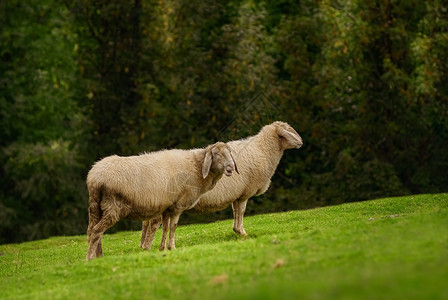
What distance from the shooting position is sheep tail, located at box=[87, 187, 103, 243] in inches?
629

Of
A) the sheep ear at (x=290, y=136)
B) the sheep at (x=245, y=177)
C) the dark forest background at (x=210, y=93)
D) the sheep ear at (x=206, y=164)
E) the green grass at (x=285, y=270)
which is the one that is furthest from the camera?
the dark forest background at (x=210, y=93)

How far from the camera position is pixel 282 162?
132 feet

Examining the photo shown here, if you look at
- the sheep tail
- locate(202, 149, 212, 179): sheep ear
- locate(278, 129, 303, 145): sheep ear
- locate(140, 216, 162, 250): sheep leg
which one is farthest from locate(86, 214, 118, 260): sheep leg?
locate(278, 129, 303, 145): sheep ear

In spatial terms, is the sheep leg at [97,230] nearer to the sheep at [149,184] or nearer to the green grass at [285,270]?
the sheep at [149,184]

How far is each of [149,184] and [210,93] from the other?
23.4 m

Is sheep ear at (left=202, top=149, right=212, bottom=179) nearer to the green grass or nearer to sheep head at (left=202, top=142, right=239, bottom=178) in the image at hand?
sheep head at (left=202, top=142, right=239, bottom=178)

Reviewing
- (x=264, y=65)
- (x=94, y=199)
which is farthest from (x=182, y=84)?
(x=94, y=199)

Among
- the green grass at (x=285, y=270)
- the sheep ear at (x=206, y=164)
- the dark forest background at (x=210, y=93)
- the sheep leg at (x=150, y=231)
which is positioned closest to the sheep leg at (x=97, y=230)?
the green grass at (x=285, y=270)

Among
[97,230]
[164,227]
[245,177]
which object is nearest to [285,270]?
[97,230]

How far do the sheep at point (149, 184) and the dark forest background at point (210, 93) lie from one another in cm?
1945

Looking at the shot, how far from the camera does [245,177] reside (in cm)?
1925

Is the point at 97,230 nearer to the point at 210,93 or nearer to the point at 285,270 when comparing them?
the point at 285,270

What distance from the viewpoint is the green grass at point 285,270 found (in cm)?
947

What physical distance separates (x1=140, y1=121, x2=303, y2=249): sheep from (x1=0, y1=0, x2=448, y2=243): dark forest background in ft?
52.6
